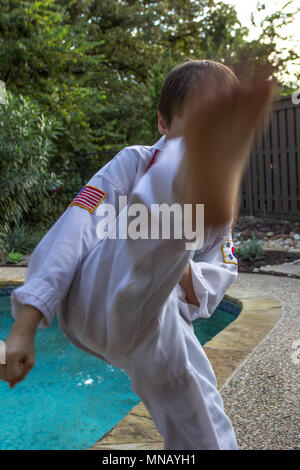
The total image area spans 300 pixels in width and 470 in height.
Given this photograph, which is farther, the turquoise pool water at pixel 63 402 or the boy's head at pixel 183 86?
the turquoise pool water at pixel 63 402

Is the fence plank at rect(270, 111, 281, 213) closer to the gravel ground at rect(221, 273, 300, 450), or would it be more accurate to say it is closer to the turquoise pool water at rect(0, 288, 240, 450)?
the turquoise pool water at rect(0, 288, 240, 450)

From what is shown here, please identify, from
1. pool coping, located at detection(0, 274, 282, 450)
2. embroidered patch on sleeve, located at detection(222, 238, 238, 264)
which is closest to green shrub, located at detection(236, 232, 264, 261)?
pool coping, located at detection(0, 274, 282, 450)

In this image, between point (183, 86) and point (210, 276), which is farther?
point (210, 276)

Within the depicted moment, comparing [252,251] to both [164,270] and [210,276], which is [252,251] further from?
[164,270]

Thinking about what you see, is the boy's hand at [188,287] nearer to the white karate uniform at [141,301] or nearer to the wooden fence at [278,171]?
the white karate uniform at [141,301]

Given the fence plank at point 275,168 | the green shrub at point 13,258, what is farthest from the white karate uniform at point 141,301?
the fence plank at point 275,168

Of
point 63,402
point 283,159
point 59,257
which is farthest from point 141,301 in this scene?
point 283,159

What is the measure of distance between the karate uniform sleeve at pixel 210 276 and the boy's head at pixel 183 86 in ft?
0.96

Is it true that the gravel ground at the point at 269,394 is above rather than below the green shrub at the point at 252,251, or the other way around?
above

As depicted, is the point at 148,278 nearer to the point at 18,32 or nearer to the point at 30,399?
the point at 30,399

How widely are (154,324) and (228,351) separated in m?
1.88

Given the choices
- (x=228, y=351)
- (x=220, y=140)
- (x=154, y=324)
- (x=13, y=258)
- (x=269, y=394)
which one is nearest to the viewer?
(x=220, y=140)

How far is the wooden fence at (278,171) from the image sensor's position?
7973 mm

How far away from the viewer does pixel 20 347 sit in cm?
80
